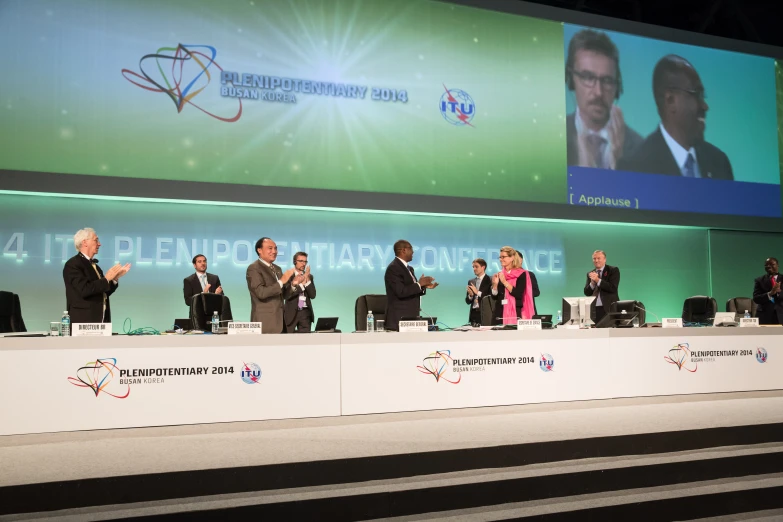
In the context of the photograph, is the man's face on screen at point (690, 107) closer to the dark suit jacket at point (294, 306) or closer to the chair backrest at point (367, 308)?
the chair backrest at point (367, 308)

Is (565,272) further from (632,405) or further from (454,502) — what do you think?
(454,502)

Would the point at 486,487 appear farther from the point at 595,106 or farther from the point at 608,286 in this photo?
the point at 595,106

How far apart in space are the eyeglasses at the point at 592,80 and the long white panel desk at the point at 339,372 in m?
4.47

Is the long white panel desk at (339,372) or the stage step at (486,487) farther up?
the long white panel desk at (339,372)

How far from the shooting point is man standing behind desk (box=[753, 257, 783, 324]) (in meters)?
7.78

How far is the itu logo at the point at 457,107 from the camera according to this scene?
342 inches

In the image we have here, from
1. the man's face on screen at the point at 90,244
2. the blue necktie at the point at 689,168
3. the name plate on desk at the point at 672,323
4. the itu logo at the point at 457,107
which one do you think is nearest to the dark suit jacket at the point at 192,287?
the man's face on screen at the point at 90,244

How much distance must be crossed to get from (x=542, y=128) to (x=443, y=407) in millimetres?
5161

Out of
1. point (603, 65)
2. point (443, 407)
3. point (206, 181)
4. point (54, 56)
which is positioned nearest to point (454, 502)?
point (443, 407)

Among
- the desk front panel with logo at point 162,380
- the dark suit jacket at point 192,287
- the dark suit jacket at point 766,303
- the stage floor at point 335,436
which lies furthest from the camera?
the dark suit jacket at point 766,303

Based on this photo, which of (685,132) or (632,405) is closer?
(632,405)

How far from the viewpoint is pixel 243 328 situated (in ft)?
15.3

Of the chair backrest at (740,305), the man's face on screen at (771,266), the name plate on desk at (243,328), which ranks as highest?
the man's face on screen at (771,266)

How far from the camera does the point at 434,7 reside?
28.5 feet
